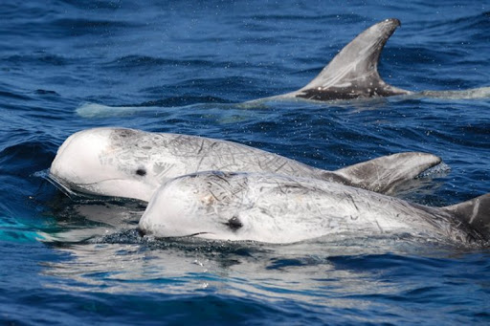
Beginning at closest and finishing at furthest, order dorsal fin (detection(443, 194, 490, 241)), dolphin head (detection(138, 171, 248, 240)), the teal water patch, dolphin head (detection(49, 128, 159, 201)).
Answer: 1. dolphin head (detection(138, 171, 248, 240))
2. dorsal fin (detection(443, 194, 490, 241))
3. the teal water patch
4. dolphin head (detection(49, 128, 159, 201))

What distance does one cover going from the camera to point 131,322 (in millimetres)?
6422

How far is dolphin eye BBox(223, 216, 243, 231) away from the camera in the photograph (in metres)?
8.22

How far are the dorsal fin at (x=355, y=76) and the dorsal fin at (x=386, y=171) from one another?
5.78 metres

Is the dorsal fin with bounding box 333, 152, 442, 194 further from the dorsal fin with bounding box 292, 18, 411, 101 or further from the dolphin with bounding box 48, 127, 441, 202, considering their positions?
the dorsal fin with bounding box 292, 18, 411, 101

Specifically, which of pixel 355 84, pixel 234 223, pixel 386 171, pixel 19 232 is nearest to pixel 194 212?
pixel 234 223

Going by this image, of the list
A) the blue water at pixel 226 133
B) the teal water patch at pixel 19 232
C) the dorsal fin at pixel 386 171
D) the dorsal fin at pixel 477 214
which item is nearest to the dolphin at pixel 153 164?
the dorsal fin at pixel 386 171

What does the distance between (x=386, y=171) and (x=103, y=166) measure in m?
3.06

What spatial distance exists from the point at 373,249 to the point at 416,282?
0.81m

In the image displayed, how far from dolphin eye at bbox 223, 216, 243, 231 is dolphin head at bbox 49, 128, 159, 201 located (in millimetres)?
2018

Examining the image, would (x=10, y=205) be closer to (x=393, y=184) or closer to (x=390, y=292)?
(x=393, y=184)

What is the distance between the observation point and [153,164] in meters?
10.1

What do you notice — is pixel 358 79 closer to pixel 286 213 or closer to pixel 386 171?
pixel 386 171

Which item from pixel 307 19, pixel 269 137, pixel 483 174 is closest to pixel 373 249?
pixel 483 174

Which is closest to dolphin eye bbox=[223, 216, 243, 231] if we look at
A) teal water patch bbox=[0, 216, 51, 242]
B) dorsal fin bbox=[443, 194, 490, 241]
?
teal water patch bbox=[0, 216, 51, 242]
